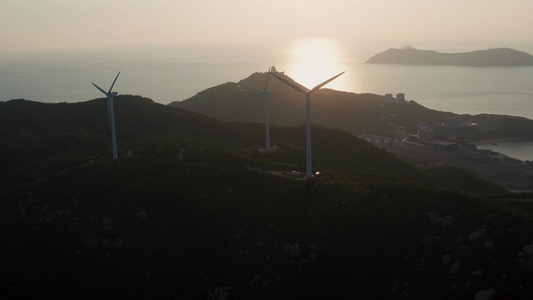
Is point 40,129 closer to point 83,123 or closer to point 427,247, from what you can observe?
point 83,123

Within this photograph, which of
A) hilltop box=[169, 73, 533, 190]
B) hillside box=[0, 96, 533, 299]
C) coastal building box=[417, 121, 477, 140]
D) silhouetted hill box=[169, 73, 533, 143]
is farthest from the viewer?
silhouetted hill box=[169, 73, 533, 143]

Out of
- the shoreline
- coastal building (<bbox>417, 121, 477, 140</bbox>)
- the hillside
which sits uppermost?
the hillside

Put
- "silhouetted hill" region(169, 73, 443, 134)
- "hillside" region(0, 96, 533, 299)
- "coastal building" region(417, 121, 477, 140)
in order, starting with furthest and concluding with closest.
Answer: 1. "silhouetted hill" region(169, 73, 443, 134)
2. "coastal building" region(417, 121, 477, 140)
3. "hillside" region(0, 96, 533, 299)

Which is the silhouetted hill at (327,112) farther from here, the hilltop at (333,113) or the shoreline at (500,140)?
the shoreline at (500,140)

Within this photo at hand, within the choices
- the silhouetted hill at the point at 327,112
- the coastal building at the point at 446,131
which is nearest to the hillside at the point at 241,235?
the coastal building at the point at 446,131

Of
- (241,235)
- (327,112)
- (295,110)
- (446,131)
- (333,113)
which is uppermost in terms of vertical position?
(295,110)

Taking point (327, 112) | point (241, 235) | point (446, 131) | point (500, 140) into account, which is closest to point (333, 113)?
point (327, 112)

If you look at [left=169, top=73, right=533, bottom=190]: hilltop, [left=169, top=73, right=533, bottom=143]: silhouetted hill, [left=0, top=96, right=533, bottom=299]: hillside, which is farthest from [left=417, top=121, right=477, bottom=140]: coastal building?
[left=0, top=96, right=533, bottom=299]: hillside

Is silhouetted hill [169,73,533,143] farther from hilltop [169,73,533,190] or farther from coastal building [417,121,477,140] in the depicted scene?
coastal building [417,121,477,140]

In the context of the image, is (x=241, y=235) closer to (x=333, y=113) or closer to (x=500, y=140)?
(x=333, y=113)
